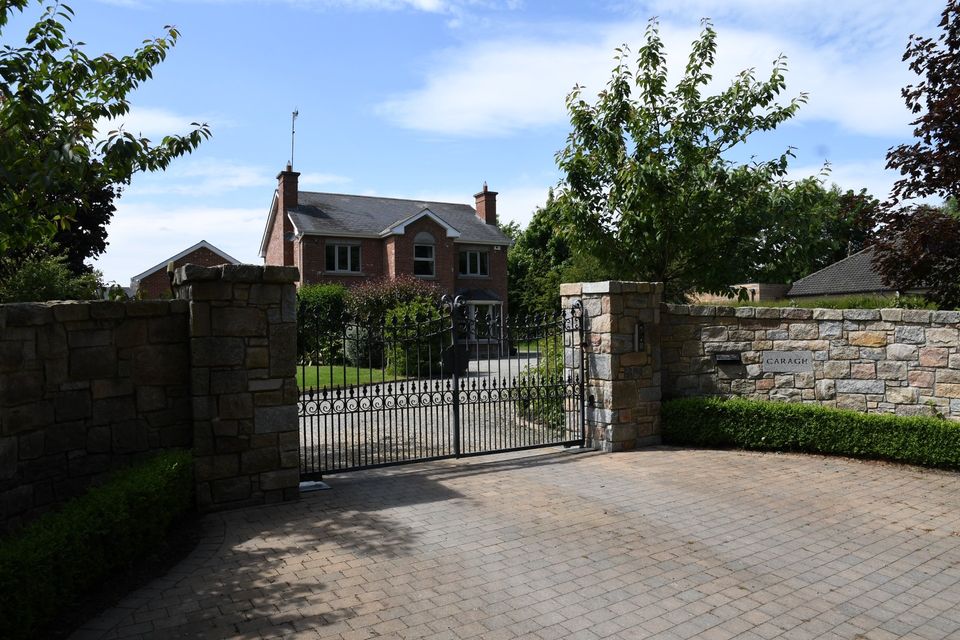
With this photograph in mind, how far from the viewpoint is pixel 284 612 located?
13.8 ft

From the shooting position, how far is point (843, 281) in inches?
1190

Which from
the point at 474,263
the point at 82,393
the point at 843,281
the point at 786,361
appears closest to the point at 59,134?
the point at 82,393

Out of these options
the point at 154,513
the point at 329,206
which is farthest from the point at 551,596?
the point at 329,206

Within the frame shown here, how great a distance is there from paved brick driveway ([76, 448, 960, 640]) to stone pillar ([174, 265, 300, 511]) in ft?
1.20

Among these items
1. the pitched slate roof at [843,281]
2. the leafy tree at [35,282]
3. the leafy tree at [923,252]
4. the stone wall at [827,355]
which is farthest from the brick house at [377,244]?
the leafy tree at [923,252]

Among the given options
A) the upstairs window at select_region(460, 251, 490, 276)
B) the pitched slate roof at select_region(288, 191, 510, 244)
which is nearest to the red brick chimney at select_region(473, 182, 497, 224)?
the pitched slate roof at select_region(288, 191, 510, 244)

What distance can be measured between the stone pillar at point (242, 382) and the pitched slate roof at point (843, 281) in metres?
27.8

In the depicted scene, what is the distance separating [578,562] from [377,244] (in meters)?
26.2

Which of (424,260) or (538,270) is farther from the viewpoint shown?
(538,270)

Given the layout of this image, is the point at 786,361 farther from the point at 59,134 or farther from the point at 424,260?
the point at 424,260

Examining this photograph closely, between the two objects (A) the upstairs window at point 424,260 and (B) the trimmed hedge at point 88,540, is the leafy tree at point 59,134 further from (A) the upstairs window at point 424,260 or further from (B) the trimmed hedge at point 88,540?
(A) the upstairs window at point 424,260

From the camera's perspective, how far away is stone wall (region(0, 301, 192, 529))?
520 centimetres

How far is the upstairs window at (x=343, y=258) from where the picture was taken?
29.1 m

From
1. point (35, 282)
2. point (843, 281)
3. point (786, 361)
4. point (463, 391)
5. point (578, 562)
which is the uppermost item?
point (843, 281)
